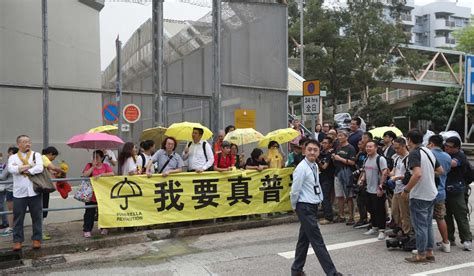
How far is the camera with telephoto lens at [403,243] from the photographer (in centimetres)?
679

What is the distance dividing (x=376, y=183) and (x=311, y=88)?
3129mm

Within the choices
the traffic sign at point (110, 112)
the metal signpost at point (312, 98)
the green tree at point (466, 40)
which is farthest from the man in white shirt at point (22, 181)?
the green tree at point (466, 40)

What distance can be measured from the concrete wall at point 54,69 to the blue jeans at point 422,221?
7039 millimetres

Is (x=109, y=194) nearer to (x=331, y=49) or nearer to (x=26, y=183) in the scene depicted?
(x=26, y=183)

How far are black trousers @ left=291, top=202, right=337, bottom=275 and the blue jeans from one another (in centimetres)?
165

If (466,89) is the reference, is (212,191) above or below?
below

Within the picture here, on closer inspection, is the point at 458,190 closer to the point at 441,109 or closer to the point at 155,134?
the point at 155,134

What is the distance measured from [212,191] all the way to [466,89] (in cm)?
746

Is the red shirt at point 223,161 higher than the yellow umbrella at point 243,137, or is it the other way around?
the yellow umbrella at point 243,137

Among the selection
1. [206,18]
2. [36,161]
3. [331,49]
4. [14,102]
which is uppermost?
[331,49]

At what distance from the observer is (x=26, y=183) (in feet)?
22.2

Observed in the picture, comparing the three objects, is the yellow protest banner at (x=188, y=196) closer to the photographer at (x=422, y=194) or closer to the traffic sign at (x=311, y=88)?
the traffic sign at (x=311, y=88)

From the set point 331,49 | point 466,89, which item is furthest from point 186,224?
point 331,49

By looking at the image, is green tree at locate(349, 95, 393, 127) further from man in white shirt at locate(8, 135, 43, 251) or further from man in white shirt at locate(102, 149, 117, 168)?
man in white shirt at locate(8, 135, 43, 251)
